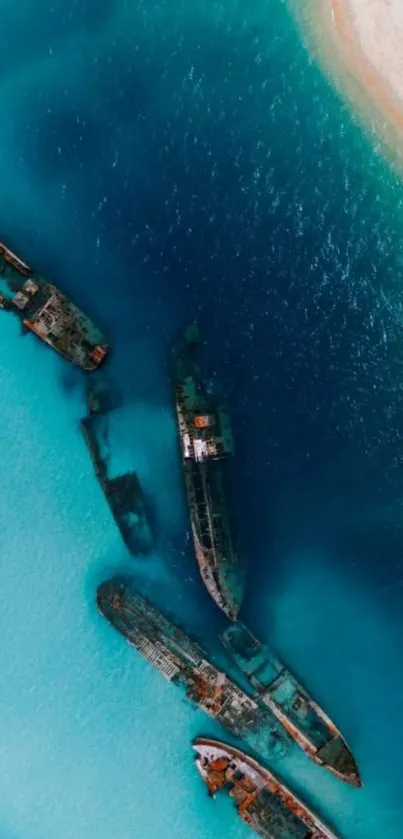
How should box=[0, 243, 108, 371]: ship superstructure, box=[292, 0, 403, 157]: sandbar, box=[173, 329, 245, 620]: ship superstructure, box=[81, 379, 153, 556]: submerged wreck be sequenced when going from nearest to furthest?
box=[173, 329, 245, 620]: ship superstructure, box=[0, 243, 108, 371]: ship superstructure, box=[292, 0, 403, 157]: sandbar, box=[81, 379, 153, 556]: submerged wreck

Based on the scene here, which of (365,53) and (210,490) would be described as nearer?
(210,490)

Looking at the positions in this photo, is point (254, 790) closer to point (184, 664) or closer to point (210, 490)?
point (184, 664)

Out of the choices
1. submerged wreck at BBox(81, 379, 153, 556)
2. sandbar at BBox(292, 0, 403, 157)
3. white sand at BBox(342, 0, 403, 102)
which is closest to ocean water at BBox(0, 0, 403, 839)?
submerged wreck at BBox(81, 379, 153, 556)

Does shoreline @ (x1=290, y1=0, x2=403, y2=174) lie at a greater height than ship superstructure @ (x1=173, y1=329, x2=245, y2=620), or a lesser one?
greater

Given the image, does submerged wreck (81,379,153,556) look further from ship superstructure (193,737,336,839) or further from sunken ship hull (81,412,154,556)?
ship superstructure (193,737,336,839)

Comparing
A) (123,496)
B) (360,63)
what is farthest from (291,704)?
(360,63)

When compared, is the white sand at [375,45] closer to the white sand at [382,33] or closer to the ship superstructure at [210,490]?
the white sand at [382,33]
